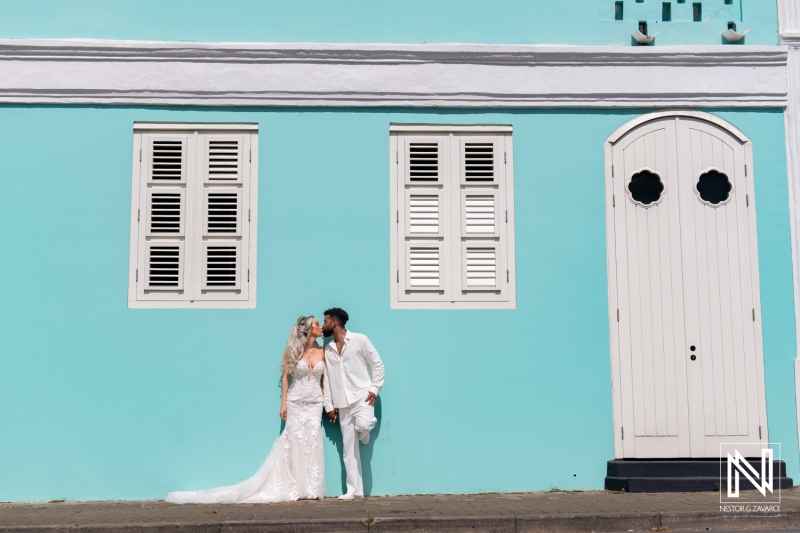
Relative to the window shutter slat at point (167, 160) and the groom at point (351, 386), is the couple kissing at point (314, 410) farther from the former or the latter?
the window shutter slat at point (167, 160)

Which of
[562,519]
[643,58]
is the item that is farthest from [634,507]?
[643,58]

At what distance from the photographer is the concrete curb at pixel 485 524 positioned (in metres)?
7.20

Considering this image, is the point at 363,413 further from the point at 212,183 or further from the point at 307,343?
the point at 212,183

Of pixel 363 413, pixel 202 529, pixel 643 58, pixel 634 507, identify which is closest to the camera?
pixel 202 529

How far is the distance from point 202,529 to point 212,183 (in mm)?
3338

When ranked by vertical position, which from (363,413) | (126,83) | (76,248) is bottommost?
(363,413)

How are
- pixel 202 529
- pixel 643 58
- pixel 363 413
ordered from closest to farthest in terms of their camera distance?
pixel 202 529, pixel 363 413, pixel 643 58

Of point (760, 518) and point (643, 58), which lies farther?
point (643, 58)

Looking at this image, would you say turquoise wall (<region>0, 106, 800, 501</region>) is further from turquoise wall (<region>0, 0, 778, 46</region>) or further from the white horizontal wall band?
turquoise wall (<region>0, 0, 778, 46</region>)

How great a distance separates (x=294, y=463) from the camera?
866 centimetres

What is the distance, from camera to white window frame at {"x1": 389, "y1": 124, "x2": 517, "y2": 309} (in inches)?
359

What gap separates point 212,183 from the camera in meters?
9.12

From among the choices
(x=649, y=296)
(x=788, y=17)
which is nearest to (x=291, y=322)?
(x=649, y=296)

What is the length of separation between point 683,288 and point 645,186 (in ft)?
3.41
